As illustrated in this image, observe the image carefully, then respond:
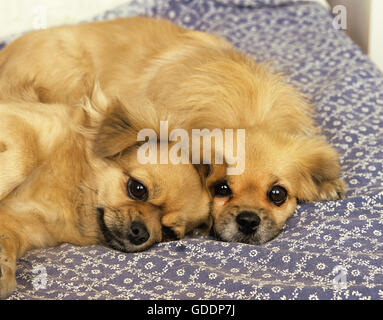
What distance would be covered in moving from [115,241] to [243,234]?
457 mm

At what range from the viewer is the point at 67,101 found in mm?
2582

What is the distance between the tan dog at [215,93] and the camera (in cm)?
194

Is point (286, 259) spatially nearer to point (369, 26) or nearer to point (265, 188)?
point (265, 188)

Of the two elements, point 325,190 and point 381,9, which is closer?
point 325,190

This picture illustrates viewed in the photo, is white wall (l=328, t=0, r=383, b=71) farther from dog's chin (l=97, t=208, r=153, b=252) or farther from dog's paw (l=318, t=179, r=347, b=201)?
dog's chin (l=97, t=208, r=153, b=252)

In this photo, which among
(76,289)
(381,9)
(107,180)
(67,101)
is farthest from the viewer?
(381,9)

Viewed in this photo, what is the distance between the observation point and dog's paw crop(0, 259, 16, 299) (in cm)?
146

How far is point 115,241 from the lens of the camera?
185cm

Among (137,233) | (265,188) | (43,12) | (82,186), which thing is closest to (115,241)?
(137,233)

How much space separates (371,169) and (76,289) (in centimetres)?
130

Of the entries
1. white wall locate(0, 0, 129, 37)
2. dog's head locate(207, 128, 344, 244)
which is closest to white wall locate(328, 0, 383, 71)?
white wall locate(0, 0, 129, 37)
